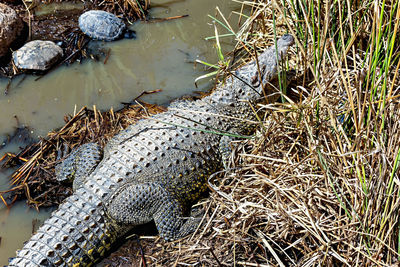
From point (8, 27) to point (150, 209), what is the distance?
315cm

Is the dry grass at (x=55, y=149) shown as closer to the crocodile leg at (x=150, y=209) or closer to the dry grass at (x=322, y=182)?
the crocodile leg at (x=150, y=209)

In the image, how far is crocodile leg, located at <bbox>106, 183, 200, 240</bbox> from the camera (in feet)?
11.4

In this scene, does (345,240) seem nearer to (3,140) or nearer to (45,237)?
(45,237)

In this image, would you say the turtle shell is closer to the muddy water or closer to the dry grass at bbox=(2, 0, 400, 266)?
the muddy water

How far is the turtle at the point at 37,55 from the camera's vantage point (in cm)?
490

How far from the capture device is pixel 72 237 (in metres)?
3.32

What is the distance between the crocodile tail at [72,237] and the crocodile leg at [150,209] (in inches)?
5.7

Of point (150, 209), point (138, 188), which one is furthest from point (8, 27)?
point (150, 209)

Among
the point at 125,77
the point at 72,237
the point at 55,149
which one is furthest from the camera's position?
the point at 125,77

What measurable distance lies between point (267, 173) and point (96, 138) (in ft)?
6.01

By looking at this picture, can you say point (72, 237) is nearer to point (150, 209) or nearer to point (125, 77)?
point (150, 209)

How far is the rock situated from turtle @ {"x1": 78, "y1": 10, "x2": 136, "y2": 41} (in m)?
0.77

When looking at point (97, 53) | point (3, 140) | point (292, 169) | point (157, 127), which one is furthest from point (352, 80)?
point (3, 140)

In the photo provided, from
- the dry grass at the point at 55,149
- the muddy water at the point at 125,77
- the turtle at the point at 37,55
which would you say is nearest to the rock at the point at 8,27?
the turtle at the point at 37,55
